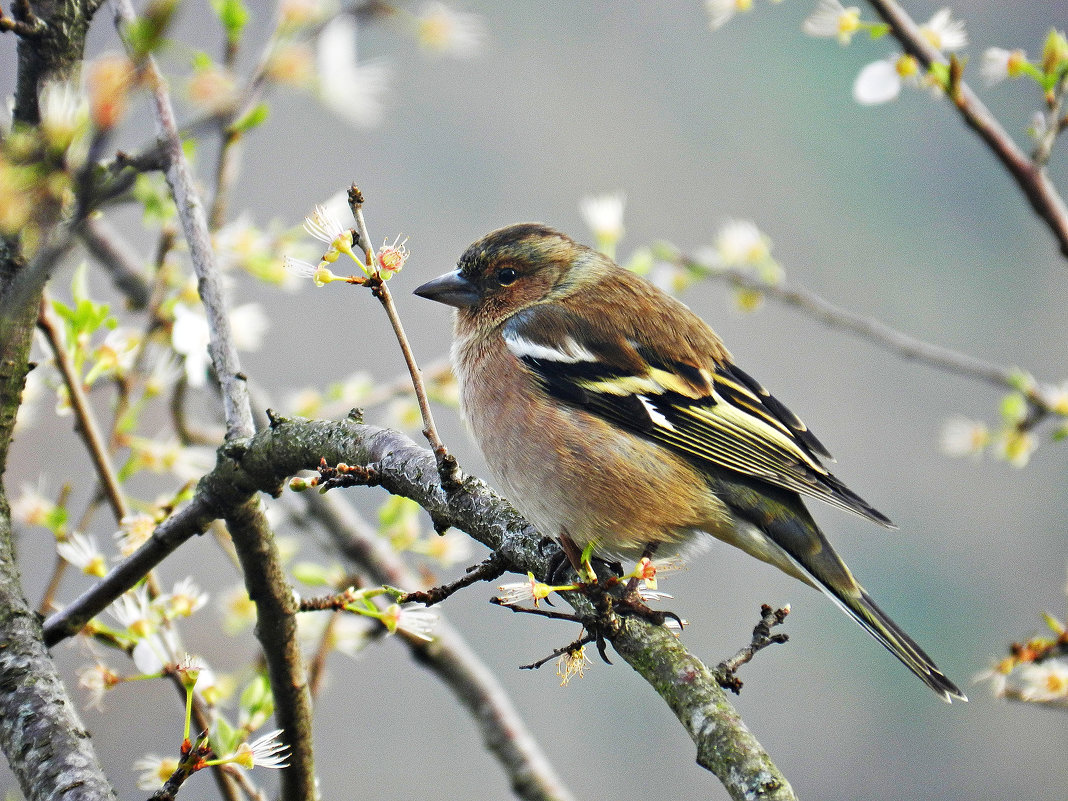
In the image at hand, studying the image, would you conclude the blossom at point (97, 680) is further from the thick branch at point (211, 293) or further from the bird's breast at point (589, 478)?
the bird's breast at point (589, 478)

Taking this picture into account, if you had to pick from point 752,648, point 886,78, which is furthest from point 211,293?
point 886,78

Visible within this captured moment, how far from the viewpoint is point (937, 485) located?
25.8 ft

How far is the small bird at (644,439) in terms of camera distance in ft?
7.36

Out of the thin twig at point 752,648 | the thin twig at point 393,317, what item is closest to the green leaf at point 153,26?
the thin twig at point 393,317

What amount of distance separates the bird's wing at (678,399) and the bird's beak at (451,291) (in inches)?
9.3

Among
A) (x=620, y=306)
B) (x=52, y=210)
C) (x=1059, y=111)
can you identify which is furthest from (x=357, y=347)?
(x=52, y=210)

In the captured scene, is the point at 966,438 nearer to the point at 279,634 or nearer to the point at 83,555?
the point at 279,634

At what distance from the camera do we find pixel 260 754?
139cm

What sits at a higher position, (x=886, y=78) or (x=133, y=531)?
(x=886, y=78)

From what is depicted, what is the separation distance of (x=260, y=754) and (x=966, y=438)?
2.21 metres

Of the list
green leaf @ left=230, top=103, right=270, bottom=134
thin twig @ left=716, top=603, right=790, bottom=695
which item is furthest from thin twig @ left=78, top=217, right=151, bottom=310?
thin twig @ left=716, top=603, right=790, bottom=695

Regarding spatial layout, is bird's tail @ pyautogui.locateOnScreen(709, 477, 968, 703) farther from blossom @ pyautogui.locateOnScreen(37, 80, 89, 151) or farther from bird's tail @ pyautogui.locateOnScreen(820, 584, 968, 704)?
blossom @ pyautogui.locateOnScreen(37, 80, 89, 151)

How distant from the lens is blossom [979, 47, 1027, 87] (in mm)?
1976

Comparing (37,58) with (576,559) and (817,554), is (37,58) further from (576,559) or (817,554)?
(817,554)
